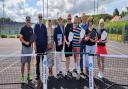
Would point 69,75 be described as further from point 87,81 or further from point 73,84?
point 73,84

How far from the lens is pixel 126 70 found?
15.2 metres

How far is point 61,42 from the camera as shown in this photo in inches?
565

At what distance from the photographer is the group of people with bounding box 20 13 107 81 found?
13367mm

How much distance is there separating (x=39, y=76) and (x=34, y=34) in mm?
1405

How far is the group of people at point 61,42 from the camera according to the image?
43.9 feet

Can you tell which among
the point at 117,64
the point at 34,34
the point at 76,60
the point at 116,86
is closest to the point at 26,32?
the point at 34,34

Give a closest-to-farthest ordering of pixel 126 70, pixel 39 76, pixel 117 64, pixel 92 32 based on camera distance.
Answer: pixel 39 76 → pixel 92 32 → pixel 126 70 → pixel 117 64

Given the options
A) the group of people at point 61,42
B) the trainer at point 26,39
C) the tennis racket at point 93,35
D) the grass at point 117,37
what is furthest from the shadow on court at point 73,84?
the grass at point 117,37

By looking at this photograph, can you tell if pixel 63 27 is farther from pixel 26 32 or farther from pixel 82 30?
pixel 26 32

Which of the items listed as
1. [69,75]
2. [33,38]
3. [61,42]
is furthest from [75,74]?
[33,38]

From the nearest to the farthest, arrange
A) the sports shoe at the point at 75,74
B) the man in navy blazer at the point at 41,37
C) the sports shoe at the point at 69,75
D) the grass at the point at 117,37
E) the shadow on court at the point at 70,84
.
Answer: the shadow on court at the point at 70,84
the man in navy blazer at the point at 41,37
the sports shoe at the point at 75,74
the sports shoe at the point at 69,75
the grass at the point at 117,37

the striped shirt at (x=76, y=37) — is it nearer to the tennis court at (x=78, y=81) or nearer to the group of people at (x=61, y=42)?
the group of people at (x=61, y=42)

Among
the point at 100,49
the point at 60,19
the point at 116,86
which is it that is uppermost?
the point at 60,19

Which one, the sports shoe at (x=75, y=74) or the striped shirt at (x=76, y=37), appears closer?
the sports shoe at (x=75, y=74)
